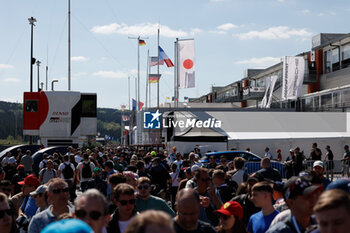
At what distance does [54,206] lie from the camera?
5.32 meters

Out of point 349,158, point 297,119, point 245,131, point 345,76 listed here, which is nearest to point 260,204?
point 349,158

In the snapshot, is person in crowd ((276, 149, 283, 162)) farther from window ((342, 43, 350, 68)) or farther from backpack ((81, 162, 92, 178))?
window ((342, 43, 350, 68))

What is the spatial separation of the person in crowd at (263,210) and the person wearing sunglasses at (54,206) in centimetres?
205

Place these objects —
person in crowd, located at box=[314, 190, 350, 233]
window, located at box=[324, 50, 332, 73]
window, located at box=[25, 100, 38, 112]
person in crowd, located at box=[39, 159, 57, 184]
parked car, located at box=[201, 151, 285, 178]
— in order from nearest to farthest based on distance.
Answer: person in crowd, located at box=[314, 190, 350, 233], person in crowd, located at box=[39, 159, 57, 184], parked car, located at box=[201, 151, 285, 178], window, located at box=[25, 100, 38, 112], window, located at box=[324, 50, 332, 73]

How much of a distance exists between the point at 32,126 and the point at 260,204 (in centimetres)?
2477

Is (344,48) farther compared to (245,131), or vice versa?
(344,48)

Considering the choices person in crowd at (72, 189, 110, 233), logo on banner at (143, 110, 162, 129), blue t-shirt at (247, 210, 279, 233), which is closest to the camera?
person in crowd at (72, 189, 110, 233)

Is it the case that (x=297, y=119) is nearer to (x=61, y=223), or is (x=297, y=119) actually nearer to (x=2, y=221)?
(x=2, y=221)

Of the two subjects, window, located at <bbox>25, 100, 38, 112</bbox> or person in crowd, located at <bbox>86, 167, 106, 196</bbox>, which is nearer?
person in crowd, located at <bbox>86, 167, 106, 196</bbox>

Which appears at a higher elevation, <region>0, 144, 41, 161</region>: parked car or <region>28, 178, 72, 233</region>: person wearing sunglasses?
<region>28, 178, 72, 233</region>: person wearing sunglasses

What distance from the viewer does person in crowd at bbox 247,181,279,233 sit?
5164mm

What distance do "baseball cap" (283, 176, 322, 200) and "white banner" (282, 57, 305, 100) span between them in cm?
3980

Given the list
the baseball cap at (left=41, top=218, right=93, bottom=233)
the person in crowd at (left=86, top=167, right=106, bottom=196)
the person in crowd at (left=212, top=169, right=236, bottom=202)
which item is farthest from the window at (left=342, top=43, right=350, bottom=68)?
the baseball cap at (left=41, top=218, right=93, bottom=233)

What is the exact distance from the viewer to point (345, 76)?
44031mm
